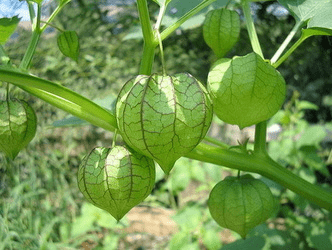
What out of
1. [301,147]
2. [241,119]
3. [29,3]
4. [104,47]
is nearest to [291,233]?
[301,147]

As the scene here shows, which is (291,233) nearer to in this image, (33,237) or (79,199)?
(33,237)

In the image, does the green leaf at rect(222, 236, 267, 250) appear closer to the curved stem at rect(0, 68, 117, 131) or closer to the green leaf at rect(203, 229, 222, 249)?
the green leaf at rect(203, 229, 222, 249)

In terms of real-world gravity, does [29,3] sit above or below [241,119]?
above

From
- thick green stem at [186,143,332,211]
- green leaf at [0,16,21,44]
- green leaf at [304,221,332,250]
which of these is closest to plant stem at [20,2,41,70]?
green leaf at [0,16,21,44]

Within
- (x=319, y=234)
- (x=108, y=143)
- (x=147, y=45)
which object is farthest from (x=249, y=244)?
(x=108, y=143)

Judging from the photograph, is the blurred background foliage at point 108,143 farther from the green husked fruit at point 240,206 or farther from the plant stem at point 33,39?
the plant stem at point 33,39

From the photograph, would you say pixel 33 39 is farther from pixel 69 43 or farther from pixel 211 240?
pixel 211 240
